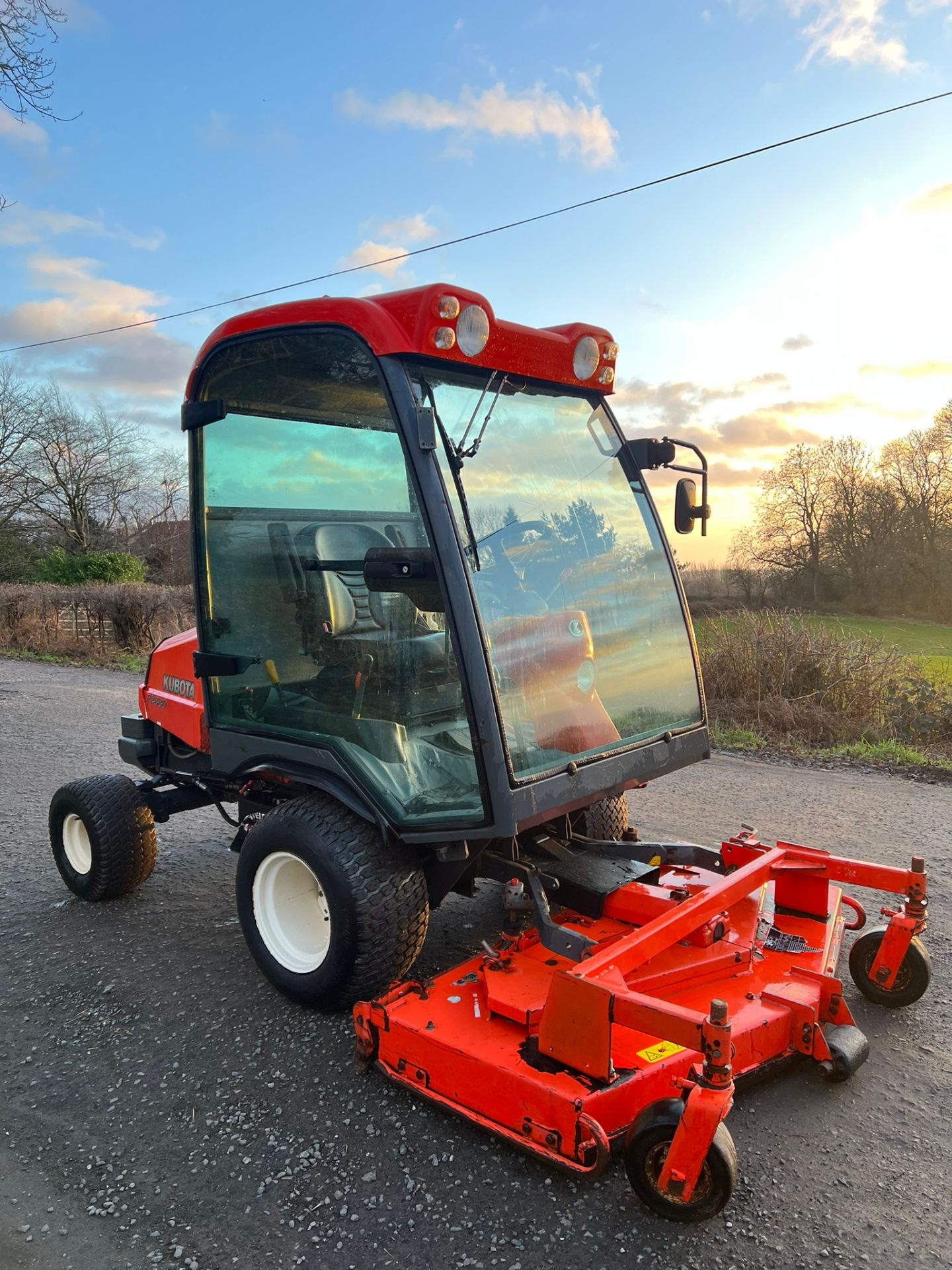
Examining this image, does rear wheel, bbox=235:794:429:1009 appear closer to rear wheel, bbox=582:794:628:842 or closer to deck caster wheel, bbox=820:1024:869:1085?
rear wheel, bbox=582:794:628:842

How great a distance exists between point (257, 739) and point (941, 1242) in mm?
2593

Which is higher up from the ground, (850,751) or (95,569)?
(95,569)

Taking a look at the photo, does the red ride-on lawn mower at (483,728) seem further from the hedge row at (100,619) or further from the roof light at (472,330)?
the hedge row at (100,619)

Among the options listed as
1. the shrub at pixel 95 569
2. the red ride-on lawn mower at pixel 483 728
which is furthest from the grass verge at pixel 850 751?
the shrub at pixel 95 569

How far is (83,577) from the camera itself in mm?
21172

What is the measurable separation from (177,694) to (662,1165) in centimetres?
293

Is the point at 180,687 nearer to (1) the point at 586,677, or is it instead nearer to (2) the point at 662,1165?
(1) the point at 586,677

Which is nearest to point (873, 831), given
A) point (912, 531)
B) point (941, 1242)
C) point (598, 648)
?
point (598, 648)

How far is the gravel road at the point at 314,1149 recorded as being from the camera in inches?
84.9

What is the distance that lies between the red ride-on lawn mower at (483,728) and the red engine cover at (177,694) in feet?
0.55

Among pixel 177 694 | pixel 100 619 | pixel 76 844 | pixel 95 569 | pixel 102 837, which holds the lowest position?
pixel 76 844

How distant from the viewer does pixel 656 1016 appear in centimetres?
214

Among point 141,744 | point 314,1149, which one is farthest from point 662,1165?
point 141,744

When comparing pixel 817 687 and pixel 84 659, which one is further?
pixel 84 659
